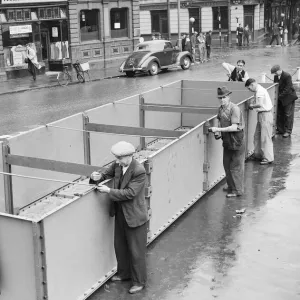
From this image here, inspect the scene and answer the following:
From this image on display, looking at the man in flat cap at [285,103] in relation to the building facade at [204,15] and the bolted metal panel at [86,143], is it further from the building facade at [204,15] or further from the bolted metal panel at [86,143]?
the building facade at [204,15]

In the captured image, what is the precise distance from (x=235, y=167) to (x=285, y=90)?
4.96 m

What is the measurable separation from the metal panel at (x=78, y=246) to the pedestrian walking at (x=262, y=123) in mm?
5476

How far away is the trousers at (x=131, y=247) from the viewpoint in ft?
22.3

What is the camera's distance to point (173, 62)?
31984 millimetres

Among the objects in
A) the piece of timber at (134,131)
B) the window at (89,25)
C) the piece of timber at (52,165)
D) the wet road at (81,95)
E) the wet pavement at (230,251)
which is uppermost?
the window at (89,25)

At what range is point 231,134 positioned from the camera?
31.6 feet

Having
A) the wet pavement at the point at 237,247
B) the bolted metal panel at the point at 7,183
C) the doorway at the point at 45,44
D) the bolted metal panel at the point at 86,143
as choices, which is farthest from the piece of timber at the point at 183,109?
the doorway at the point at 45,44

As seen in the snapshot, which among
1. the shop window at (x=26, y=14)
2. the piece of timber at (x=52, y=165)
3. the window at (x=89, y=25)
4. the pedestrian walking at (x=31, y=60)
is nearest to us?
the piece of timber at (x=52, y=165)

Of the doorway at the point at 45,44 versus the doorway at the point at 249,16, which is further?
the doorway at the point at 249,16

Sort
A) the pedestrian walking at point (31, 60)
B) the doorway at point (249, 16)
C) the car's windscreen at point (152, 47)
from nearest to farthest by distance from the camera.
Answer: the pedestrian walking at point (31, 60)
the car's windscreen at point (152, 47)
the doorway at point (249, 16)

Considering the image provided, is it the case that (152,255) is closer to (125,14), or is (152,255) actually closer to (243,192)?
(243,192)

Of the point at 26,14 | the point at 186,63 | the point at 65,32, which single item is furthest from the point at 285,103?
the point at 65,32

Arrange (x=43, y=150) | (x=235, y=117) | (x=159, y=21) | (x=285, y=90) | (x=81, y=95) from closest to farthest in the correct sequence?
(x=235, y=117), (x=43, y=150), (x=285, y=90), (x=81, y=95), (x=159, y=21)

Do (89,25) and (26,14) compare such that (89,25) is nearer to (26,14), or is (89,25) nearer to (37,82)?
(26,14)
